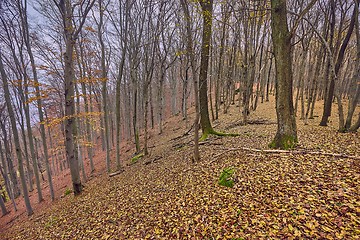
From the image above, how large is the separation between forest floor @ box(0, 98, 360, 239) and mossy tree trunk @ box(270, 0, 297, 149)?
0.62m

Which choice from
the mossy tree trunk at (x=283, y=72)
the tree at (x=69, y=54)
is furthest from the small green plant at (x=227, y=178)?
the tree at (x=69, y=54)

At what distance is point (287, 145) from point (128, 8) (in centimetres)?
1126

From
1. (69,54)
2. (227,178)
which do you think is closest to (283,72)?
(227,178)

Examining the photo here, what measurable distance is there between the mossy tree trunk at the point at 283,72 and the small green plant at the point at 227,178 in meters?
2.03

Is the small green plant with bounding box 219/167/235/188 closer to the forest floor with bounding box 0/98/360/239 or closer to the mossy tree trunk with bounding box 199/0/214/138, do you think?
the forest floor with bounding box 0/98/360/239

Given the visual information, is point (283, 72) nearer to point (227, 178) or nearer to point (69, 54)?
point (227, 178)

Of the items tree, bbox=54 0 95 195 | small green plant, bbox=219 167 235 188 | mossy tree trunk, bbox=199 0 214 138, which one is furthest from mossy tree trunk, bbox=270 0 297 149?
tree, bbox=54 0 95 195

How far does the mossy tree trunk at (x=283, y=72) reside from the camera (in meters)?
5.14

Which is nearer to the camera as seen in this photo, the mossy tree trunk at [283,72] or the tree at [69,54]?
the mossy tree trunk at [283,72]

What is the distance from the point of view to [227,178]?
15.4ft

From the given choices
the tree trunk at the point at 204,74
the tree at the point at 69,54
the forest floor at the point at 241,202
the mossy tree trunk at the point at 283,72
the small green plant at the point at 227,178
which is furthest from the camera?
the tree trunk at the point at 204,74

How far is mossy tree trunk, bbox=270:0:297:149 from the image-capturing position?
16.9 feet

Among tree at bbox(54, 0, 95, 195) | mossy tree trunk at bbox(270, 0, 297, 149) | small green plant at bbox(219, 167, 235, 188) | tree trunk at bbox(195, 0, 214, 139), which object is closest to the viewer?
small green plant at bbox(219, 167, 235, 188)

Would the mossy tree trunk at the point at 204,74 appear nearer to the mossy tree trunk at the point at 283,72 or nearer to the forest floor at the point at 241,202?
the forest floor at the point at 241,202
